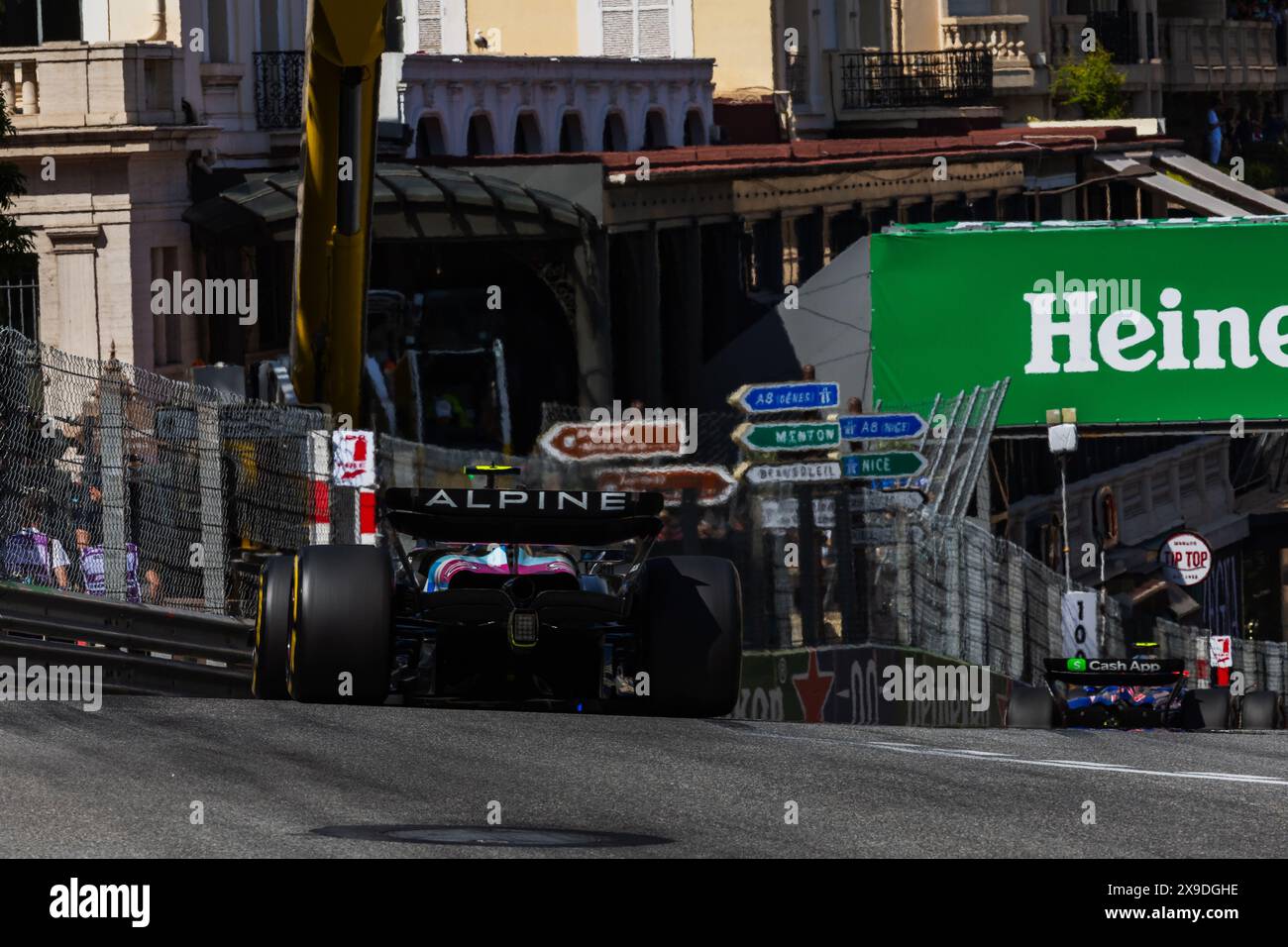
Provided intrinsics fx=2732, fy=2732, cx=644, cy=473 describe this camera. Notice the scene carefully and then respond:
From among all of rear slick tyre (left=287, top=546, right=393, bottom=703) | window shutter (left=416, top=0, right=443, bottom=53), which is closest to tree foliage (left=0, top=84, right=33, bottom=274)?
rear slick tyre (left=287, top=546, right=393, bottom=703)

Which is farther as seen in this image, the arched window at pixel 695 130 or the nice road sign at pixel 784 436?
the arched window at pixel 695 130

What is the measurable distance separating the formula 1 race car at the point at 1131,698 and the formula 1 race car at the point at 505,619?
920 cm

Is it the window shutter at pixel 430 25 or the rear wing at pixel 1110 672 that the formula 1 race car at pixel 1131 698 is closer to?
the rear wing at pixel 1110 672

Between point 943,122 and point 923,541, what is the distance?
2707 cm

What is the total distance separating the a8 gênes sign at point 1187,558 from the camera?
1585 inches

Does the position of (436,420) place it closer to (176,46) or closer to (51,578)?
(176,46)

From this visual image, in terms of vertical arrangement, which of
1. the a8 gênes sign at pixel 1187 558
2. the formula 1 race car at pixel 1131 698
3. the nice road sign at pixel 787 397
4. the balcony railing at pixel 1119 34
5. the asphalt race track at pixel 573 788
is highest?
the balcony railing at pixel 1119 34

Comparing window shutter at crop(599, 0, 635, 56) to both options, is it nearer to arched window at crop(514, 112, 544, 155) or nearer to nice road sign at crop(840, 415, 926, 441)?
arched window at crop(514, 112, 544, 155)

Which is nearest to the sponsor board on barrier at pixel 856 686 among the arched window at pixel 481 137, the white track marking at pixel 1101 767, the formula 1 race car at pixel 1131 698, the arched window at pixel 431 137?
the formula 1 race car at pixel 1131 698

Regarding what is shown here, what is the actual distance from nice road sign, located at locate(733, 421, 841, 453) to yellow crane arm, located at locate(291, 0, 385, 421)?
311 centimetres

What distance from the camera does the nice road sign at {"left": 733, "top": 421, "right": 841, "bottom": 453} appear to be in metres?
21.7

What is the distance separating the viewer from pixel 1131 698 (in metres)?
22.6

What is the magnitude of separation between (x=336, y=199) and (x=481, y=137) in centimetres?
1622
